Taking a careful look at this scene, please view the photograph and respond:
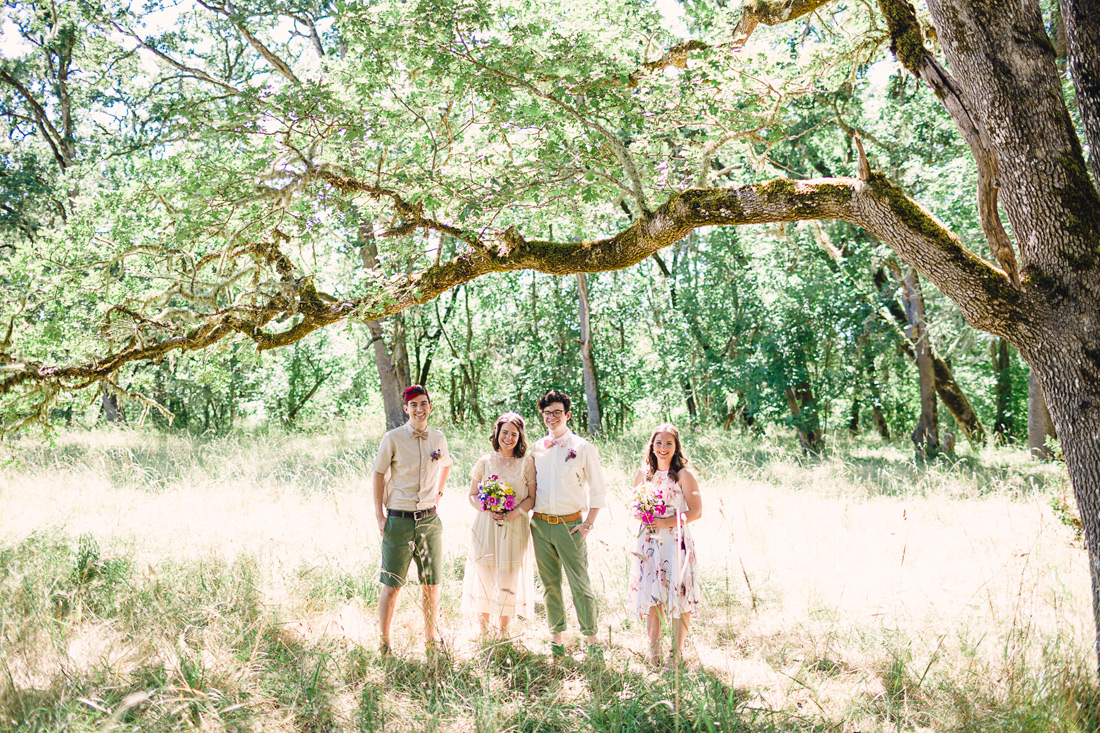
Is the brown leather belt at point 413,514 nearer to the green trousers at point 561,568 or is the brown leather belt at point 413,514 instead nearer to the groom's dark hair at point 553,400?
the green trousers at point 561,568

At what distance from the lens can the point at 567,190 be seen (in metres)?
5.02

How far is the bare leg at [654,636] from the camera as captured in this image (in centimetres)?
426

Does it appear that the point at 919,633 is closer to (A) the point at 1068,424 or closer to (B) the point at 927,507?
(A) the point at 1068,424

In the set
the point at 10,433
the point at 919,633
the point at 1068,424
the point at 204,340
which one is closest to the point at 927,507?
the point at 919,633

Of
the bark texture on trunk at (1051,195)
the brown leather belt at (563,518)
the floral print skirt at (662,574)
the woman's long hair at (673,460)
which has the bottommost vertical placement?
the floral print skirt at (662,574)

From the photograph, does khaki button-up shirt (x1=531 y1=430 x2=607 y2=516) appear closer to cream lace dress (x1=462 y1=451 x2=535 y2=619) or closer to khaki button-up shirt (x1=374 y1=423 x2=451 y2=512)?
cream lace dress (x1=462 y1=451 x2=535 y2=619)

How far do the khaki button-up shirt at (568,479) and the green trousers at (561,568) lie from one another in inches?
5.6

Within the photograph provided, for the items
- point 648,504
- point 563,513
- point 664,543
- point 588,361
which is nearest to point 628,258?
point 648,504

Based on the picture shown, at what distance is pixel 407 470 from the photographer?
15.3 feet

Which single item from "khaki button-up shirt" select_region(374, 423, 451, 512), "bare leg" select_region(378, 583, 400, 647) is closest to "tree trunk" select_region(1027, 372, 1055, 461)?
"khaki button-up shirt" select_region(374, 423, 451, 512)

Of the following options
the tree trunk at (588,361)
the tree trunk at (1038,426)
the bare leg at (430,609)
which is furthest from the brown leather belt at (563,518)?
the tree trunk at (1038,426)

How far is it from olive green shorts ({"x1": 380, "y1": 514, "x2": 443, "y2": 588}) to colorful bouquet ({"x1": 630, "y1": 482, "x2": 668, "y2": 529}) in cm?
149

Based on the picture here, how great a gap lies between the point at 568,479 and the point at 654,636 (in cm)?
118

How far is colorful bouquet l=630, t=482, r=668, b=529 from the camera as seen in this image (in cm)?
429
